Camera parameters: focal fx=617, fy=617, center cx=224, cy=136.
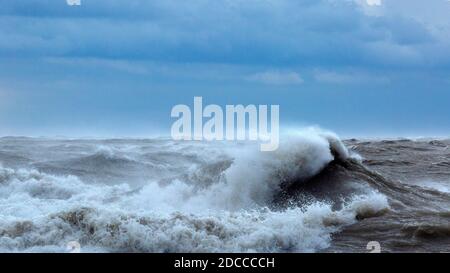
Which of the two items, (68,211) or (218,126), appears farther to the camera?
(218,126)

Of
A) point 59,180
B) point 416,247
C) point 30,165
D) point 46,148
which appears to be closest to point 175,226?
point 416,247

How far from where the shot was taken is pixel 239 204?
11062mm

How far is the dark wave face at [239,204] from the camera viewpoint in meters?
8.36

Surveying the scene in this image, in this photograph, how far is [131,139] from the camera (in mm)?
30406

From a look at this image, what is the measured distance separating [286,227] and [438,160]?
13.7 meters

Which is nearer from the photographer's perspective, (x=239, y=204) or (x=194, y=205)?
(x=239, y=204)

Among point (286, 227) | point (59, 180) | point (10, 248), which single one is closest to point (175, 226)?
point (286, 227)

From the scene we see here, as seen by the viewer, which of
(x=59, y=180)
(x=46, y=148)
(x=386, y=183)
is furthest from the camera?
(x=46, y=148)

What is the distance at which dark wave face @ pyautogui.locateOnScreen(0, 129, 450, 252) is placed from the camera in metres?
8.36

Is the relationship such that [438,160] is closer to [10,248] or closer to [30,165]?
[30,165]

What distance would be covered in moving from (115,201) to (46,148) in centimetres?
1283

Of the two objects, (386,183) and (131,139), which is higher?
(131,139)

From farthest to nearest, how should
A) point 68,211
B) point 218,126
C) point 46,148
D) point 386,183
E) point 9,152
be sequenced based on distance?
point 46,148 < point 9,152 < point 386,183 < point 218,126 < point 68,211

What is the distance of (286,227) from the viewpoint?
8.62 m
